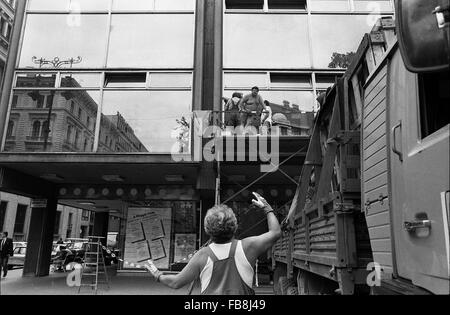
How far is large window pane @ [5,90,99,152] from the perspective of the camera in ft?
35.1

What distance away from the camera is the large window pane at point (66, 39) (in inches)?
454

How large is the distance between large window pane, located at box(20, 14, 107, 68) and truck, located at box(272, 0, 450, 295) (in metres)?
9.38

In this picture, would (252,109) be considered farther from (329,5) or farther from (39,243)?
(39,243)

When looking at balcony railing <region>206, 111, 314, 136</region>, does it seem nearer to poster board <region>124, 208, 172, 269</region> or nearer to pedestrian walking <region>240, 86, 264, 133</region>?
pedestrian walking <region>240, 86, 264, 133</region>

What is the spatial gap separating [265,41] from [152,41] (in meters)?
3.43

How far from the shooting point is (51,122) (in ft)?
35.4

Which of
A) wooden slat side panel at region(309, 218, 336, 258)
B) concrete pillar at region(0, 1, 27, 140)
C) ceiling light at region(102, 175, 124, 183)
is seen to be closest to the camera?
wooden slat side panel at region(309, 218, 336, 258)

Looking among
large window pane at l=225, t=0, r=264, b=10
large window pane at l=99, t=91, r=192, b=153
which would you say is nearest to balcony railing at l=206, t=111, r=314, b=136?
large window pane at l=99, t=91, r=192, b=153

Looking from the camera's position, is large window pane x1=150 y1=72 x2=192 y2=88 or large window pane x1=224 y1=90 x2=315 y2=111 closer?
large window pane x1=224 y1=90 x2=315 y2=111

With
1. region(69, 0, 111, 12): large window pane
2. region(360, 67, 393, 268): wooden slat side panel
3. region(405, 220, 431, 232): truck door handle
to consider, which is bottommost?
region(405, 220, 431, 232): truck door handle

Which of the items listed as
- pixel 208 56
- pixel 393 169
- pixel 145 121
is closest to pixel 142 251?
pixel 145 121

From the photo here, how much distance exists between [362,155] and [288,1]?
10860 millimetres

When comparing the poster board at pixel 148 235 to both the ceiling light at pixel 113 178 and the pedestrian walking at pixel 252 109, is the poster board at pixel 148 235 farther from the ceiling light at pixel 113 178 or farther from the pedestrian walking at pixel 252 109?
the pedestrian walking at pixel 252 109
